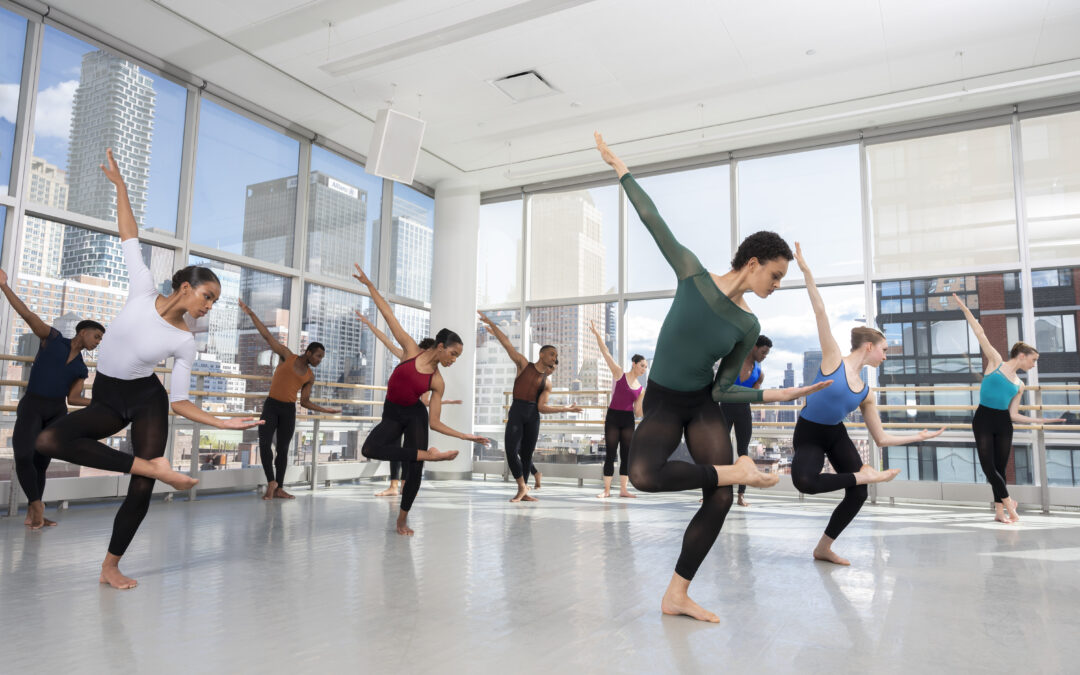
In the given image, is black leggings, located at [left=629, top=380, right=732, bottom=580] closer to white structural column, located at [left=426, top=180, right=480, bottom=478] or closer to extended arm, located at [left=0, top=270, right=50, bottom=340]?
extended arm, located at [left=0, top=270, right=50, bottom=340]

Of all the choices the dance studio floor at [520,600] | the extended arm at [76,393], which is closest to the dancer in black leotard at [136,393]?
the dance studio floor at [520,600]

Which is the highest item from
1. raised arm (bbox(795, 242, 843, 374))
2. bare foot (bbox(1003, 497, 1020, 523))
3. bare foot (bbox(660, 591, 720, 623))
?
raised arm (bbox(795, 242, 843, 374))

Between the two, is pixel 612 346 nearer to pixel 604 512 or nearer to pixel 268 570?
A: pixel 604 512

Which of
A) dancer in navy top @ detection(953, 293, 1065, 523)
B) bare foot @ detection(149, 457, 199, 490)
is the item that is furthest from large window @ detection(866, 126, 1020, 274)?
bare foot @ detection(149, 457, 199, 490)

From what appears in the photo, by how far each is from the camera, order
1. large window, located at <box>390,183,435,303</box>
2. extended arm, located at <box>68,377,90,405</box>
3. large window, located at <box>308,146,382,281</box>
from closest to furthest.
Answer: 1. extended arm, located at <box>68,377,90,405</box>
2. large window, located at <box>308,146,382,281</box>
3. large window, located at <box>390,183,435,303</box>

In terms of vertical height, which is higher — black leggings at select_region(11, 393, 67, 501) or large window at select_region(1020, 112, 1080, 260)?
large window at select_region(1020, 112, 1080, 260)

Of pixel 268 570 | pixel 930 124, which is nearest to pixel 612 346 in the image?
pixel 930 124

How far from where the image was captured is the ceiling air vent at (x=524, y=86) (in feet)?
20.8

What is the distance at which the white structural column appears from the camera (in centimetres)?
884

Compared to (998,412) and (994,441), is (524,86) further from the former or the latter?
(994,441)

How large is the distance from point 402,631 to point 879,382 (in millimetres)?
6607

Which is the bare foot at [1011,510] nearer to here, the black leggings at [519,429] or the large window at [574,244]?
the black leggings at [519,429]

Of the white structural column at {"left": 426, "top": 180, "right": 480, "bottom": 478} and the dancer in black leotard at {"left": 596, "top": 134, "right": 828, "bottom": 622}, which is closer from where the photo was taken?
the dancer in black leotard at {"left": 596, "top": 134, "right": 828, "bottom": 622}

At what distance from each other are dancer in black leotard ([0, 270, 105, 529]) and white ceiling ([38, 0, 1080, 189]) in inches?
112
